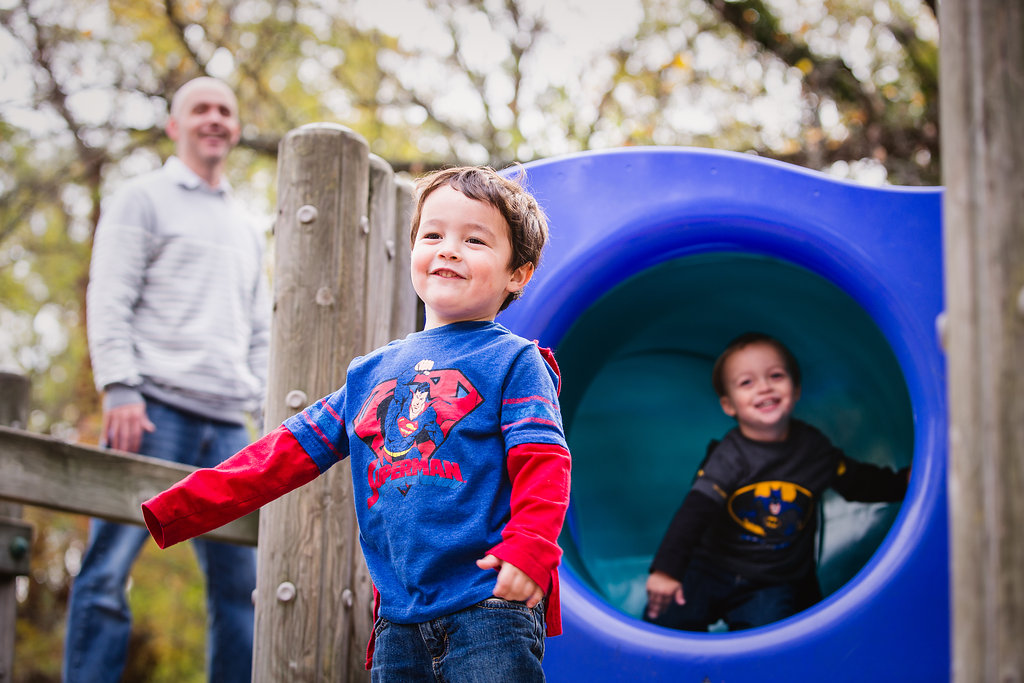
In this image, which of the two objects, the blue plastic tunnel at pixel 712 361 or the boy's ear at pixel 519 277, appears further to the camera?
the blue plastic tunnel at pixel 712 361

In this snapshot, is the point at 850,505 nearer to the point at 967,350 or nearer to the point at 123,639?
the point at 967,350

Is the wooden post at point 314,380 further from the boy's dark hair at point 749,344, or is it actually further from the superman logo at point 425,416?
the boy's dark hair at point 749,344

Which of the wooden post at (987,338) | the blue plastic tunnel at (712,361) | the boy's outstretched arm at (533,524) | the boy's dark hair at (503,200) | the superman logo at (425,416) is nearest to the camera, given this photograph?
the wooden post at (987,338)

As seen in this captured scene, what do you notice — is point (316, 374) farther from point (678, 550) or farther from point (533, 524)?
point (678, 550)

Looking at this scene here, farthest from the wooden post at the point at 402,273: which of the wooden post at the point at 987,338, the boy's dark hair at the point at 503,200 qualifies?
the wooden post at the point at 987,338

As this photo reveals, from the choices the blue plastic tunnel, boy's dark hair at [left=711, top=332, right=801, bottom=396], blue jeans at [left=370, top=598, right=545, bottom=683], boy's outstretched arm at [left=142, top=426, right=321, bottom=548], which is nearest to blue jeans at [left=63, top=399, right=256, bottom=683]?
the blue plastic tunnel

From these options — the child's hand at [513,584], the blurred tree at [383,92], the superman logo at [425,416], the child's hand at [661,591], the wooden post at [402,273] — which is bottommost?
the child's hand at [513,584]

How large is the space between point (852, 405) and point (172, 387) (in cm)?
176

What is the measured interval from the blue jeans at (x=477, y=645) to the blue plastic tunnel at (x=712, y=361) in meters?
0.47

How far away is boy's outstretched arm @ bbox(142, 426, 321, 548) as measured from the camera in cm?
130

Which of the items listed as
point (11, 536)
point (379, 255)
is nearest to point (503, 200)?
point (379, 255)

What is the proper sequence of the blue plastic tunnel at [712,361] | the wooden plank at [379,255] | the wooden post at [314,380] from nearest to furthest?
1. the blue plastic tunnel at [712,361]
2. the wooden post at [314,380]
3. the wooden plank at [379,255]

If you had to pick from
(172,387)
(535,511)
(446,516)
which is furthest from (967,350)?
(172,387)

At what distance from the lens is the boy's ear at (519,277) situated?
143cm
